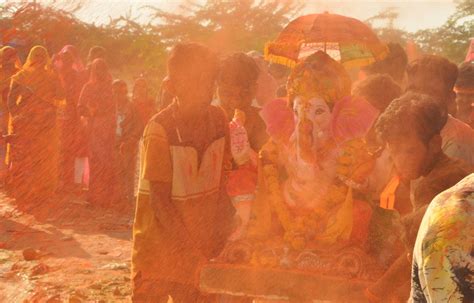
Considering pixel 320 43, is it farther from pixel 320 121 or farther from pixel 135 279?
pixel 135 279

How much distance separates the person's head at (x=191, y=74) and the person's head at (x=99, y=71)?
6.63m

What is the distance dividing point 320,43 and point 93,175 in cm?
551

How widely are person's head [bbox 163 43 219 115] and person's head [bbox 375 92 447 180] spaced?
1.12 m

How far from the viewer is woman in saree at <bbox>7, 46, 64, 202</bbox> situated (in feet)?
33.1

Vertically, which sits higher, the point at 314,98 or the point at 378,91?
the point at 378,91

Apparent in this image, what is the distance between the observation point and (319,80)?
4523 mm

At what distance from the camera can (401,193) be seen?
4887 mm

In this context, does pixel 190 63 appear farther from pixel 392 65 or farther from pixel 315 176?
pixel 392 65

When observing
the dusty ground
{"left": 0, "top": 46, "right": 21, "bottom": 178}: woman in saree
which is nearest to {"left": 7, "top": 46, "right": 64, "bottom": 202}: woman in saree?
the dusty ground

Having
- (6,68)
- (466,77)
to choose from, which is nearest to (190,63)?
(466,77)

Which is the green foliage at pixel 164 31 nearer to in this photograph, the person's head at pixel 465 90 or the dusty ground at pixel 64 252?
the dusty ground at pixel 64 252

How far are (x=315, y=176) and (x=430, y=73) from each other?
54.6 inches

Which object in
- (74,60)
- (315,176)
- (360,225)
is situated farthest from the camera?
(74,60)

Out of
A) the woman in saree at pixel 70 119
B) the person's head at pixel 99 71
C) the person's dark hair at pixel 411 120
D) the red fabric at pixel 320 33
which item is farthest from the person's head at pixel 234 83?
the woman in saree at pixel 70 119
